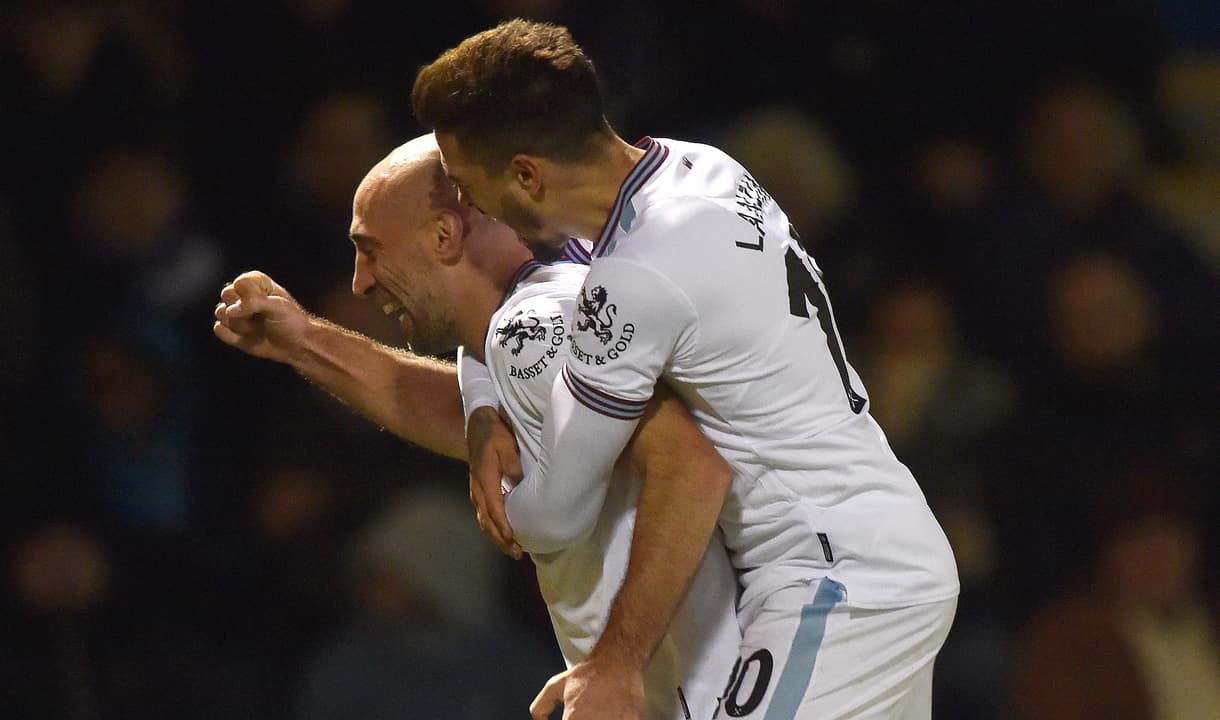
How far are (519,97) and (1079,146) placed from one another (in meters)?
3.00

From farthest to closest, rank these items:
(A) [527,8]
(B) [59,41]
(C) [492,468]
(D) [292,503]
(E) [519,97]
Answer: (A) [527,8], (B) [59,41], (D) [292,503], (C) [492,468], (E) [519,97]

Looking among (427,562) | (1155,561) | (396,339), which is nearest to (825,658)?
(427,562)

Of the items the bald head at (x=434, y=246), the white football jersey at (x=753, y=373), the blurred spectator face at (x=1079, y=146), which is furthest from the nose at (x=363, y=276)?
the blurred spectator face at (x=1079, y=146)

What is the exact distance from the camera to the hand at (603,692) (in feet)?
6.09

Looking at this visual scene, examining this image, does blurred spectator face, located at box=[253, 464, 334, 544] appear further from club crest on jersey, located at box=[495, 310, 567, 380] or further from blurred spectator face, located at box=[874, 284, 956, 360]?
club crest on jersey, located at box=[495, 310, 567, 380]

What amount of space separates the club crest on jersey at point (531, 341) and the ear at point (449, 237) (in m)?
0.26

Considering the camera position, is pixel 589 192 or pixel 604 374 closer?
pixel 604 374

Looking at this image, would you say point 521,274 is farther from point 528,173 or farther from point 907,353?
point 907,353

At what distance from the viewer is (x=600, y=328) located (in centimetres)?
185

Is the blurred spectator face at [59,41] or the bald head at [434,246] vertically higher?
the bald head at [434,246]

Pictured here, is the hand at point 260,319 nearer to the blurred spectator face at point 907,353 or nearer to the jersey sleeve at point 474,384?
the jersey sleeve at point 474,384

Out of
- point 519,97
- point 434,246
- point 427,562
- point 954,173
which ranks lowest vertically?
point 427,562

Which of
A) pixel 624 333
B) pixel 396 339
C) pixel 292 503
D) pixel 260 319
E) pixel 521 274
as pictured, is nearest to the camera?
pixel 624 333

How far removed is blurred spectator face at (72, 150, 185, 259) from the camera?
13.8ft
